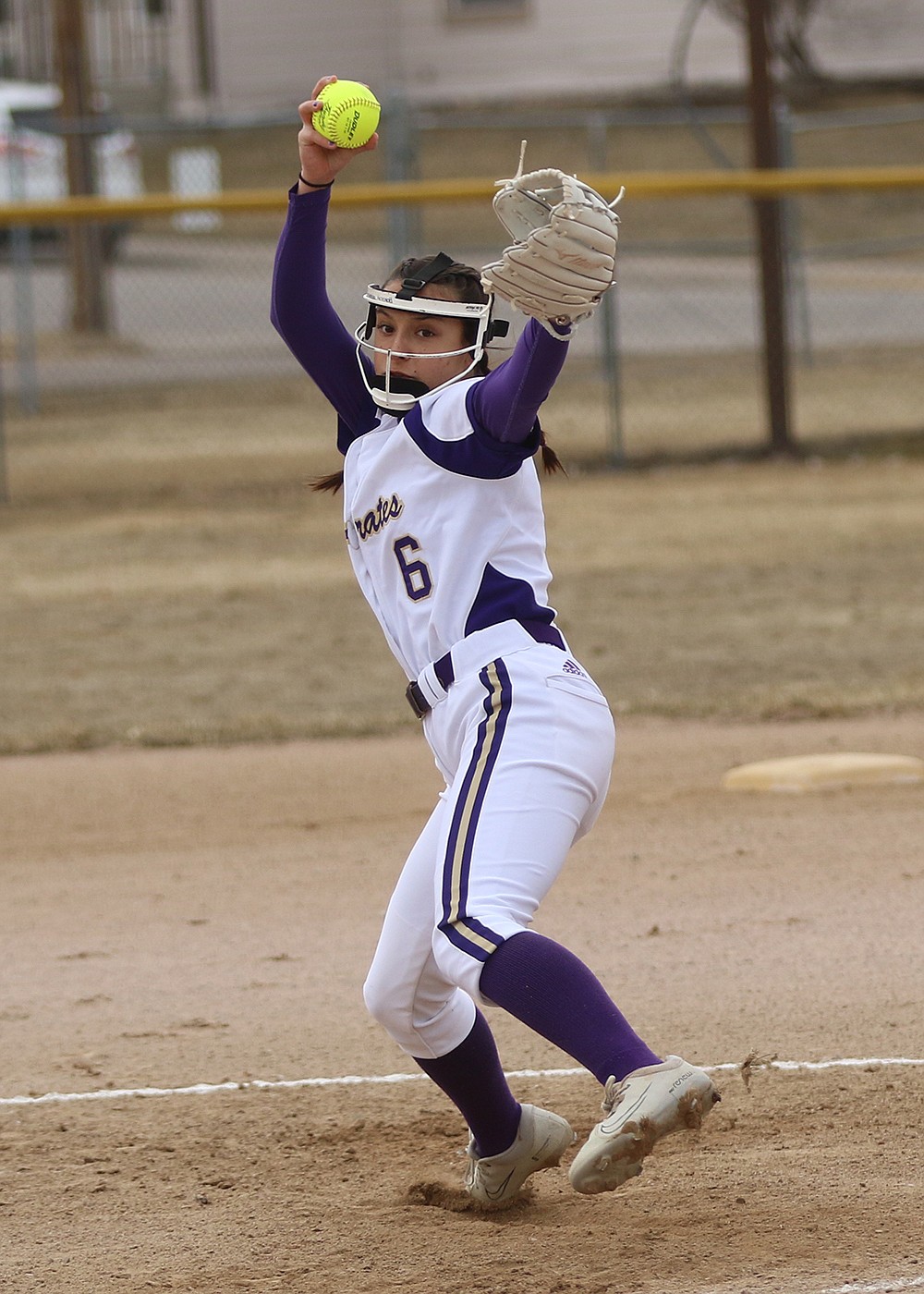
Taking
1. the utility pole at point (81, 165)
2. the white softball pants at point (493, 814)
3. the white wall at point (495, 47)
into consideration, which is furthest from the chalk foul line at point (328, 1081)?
the white wall at point (495, 47)

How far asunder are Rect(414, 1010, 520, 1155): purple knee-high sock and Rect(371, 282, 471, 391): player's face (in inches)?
48.8

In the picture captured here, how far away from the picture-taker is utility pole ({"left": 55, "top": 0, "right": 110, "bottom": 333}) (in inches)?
620

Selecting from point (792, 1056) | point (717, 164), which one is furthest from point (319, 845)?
point (717, 164)

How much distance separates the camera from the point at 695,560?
385 inches

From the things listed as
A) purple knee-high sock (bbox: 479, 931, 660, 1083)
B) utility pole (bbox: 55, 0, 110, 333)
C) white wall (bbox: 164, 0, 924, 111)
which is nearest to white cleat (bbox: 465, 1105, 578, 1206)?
purple knee-high sock (bbox: 479, 931, 660, 1083)

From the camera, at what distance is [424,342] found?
3.06 metres

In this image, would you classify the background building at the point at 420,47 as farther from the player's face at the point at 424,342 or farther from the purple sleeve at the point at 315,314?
the player's face at the point at 424,342

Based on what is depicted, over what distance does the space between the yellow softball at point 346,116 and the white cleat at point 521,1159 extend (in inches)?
74.2

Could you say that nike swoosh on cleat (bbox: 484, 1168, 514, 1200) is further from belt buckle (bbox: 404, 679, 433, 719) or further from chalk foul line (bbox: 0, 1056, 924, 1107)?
belt buckle (bbox: 404, 679, 433, 719)

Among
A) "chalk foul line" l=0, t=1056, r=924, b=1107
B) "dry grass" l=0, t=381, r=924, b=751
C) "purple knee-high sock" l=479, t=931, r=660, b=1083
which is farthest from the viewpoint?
"dry grass" l=0, t=381, r=924, b=751

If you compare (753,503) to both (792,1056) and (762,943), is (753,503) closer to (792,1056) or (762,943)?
(762,943)

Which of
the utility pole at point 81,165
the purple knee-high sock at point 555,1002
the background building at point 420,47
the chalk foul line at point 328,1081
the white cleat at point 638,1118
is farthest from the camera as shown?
the background building at point 420,47

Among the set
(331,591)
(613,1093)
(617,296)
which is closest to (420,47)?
(617,296)

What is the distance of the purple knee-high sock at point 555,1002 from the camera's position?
269cm
